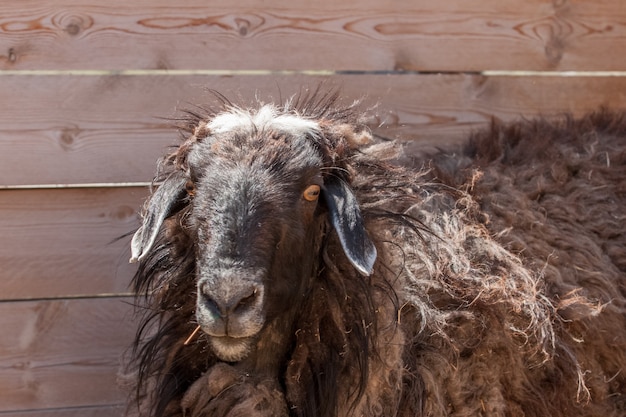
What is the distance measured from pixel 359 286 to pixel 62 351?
1.65 meters

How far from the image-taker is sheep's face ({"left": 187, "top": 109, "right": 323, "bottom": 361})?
98.8 inches

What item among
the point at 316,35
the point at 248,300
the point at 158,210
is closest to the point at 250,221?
the point at 248,300

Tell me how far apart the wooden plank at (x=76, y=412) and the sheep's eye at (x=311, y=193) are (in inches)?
65.2

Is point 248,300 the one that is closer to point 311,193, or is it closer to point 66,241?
point 311,193

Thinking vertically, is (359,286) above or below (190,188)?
below

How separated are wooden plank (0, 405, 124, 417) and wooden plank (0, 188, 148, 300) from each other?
542mm

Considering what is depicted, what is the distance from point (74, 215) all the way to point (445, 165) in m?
1.76

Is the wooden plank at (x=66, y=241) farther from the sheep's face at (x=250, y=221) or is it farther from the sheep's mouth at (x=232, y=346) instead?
the sheep's mouth at (x=232, y=346)

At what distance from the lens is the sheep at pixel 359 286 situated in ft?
9.00

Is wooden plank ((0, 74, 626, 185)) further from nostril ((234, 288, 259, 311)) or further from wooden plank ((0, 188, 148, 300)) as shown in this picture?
nostril ((234, 288, 259, 311))

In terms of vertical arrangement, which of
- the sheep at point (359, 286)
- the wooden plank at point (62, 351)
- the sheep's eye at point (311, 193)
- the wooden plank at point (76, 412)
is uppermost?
the sheep's eye at point (311, 193)

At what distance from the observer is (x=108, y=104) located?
12.6 ft

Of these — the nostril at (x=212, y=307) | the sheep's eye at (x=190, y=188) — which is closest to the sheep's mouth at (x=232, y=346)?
the nostril at (x=212, y=307)

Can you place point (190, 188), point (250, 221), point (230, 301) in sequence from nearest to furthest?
1. point (230, 301)
2. point (250, 221)
3. point (190, 188)
